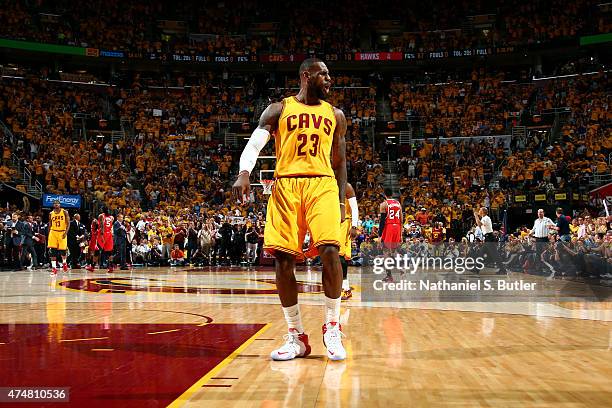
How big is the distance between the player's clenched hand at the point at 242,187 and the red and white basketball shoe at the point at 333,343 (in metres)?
1.14

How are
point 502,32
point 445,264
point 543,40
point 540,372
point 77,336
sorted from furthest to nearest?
point 502,32 → point 543,40 → point 445,264 → point 77,336 → point 540,372

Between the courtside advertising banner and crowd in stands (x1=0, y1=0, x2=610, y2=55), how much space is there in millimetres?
14016

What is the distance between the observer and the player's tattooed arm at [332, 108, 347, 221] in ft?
16.3

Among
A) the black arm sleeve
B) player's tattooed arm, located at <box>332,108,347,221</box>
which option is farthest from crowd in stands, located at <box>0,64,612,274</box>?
player's tattooed arm, located at <box>332,108,347,221</box>

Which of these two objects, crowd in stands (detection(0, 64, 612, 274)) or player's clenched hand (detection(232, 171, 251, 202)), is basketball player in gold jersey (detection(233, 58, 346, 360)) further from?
crowd in stands (detection(0, 64, 612, 274))

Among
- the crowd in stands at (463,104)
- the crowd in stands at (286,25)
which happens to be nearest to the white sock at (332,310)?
the crowd in stands at (463,104)

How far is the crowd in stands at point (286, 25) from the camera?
36000 mm

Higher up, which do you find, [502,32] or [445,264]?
[502,32]

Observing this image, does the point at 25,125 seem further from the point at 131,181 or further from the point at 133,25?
the point at 133,25

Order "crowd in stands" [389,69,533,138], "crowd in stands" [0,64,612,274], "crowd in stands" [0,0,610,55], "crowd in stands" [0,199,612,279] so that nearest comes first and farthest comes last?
"crowd in stands" [0,199,612,279] < "crowd in stands" [0,64,612,274] < "crowd in stands" [389,69,533,138] < "crowd in stands" [0,0,610,55]

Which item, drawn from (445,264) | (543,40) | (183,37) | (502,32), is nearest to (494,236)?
(445,264)

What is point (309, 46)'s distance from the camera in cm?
3866

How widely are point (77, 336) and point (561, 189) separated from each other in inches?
786

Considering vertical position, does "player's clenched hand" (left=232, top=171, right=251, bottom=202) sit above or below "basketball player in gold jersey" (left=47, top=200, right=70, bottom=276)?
above
